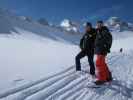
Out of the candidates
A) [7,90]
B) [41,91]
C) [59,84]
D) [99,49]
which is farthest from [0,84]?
[99,49]

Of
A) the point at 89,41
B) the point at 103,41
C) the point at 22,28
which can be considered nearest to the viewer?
the point at 103,41

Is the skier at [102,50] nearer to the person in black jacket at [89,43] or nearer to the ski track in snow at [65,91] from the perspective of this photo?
the ski track in snow at [65,91]

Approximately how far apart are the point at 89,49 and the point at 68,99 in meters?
3.23

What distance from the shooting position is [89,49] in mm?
9742

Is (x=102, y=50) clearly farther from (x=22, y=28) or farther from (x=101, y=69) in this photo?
(x=22, y=28)

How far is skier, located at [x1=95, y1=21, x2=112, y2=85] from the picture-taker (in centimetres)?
864

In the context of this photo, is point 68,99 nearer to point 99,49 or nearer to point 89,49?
point 99,49

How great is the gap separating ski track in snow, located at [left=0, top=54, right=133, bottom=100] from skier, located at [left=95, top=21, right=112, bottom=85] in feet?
1.14

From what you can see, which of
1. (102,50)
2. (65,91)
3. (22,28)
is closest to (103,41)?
(102,50)

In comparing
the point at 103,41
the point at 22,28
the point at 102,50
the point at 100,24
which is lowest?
the point at 102,50

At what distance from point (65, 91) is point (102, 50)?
6.67ft

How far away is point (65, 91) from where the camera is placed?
25.0 feet

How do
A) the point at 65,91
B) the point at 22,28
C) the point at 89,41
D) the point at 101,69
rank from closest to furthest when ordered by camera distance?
the point at 65,91 → the point at 101,69 → the point at 89,41 → the point at 22,28

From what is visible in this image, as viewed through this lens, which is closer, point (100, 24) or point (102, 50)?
point (102, 50)
